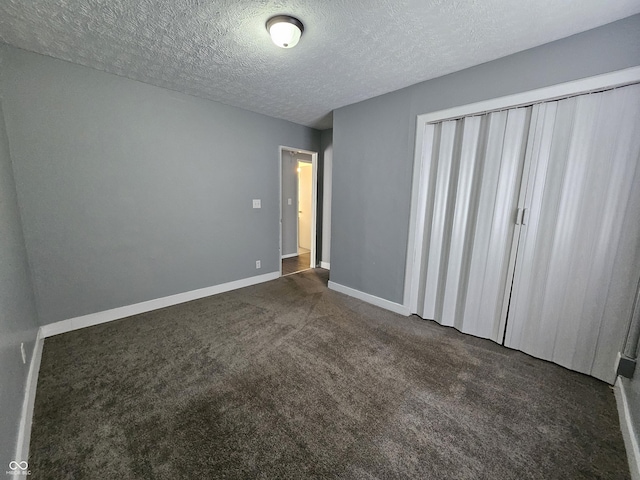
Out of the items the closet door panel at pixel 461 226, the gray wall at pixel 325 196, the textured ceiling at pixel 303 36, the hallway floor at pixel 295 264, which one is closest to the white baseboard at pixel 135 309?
the hallway floor at pixel 295 264

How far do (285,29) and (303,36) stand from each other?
224 millimetres

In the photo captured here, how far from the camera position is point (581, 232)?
76.2 inches

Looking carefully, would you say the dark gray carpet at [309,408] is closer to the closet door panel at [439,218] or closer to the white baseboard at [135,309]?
the white baseboard at [135,309]

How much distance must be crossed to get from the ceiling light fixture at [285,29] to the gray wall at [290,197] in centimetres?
334

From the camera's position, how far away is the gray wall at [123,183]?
225 centimetres

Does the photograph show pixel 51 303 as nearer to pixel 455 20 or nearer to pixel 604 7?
pixel 455 20

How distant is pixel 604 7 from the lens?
5.09 ft

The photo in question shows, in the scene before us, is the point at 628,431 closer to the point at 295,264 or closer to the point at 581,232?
the point at 581,232

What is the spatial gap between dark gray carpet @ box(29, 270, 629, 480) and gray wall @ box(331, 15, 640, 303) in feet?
3.39

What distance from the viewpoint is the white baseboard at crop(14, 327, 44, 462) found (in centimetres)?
128

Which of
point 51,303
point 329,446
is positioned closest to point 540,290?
point 329,446

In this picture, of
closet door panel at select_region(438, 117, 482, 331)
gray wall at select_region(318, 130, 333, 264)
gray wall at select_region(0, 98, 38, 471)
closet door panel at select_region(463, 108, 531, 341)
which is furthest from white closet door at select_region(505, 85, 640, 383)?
gray wall at select_region(0, 98, 38, 471)

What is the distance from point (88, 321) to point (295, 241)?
12.5ft

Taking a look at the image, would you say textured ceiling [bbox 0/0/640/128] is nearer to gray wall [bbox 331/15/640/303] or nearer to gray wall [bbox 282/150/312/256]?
gray wall [bbox 331/15/640/303]
